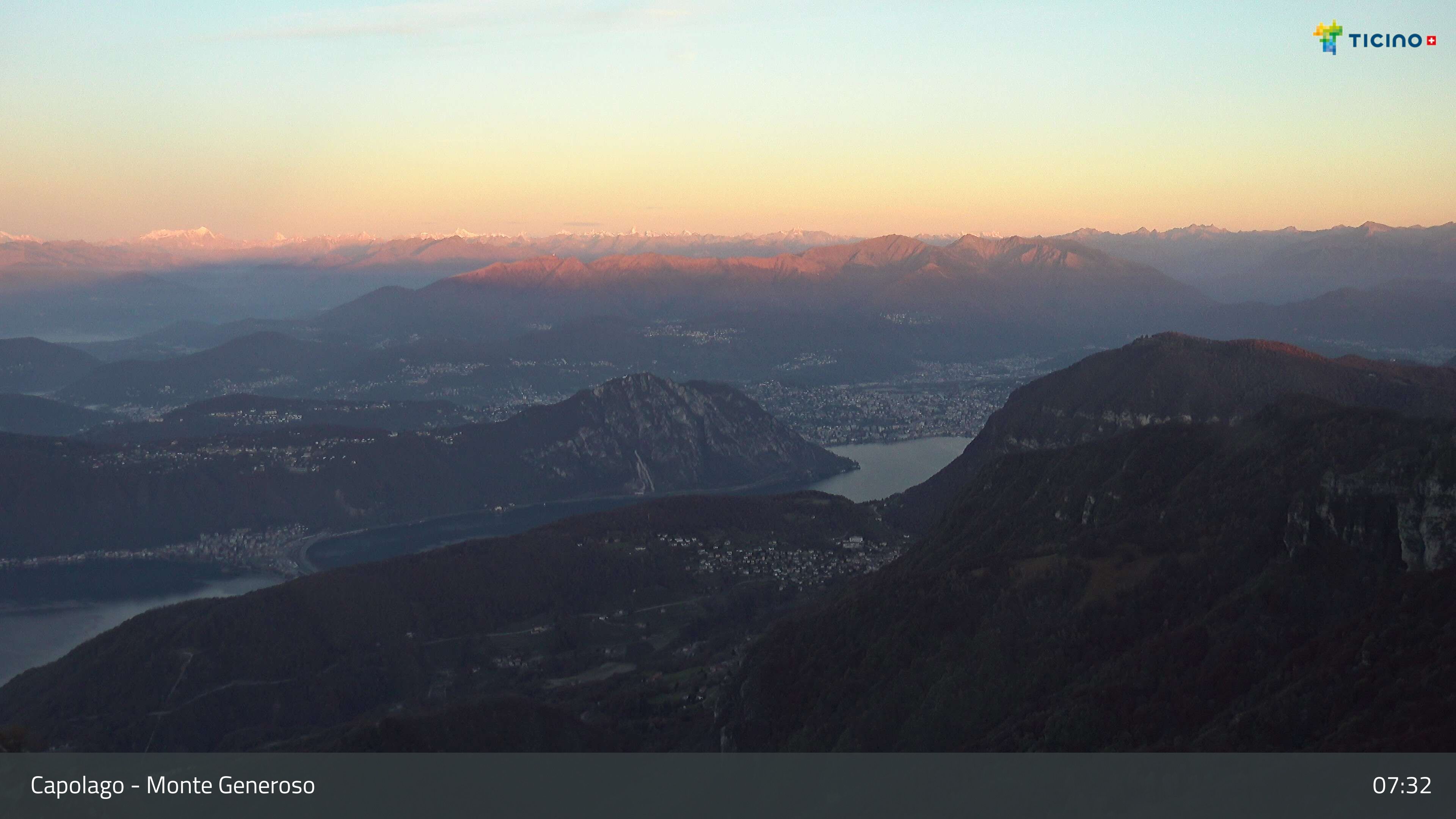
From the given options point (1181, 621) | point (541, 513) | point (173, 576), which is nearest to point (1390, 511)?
point (1181, 621)

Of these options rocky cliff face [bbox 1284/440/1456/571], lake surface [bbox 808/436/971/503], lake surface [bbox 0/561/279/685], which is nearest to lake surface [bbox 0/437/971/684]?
lake surface [bbox 0/561/279/685]

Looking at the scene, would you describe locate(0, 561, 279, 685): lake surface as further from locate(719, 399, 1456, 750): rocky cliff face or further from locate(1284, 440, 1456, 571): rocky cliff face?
locate(1284, 440, 1456, 571): rocky cliff face

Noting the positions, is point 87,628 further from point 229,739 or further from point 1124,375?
point 1124,375

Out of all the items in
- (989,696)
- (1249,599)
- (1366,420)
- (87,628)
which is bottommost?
(87,628)
